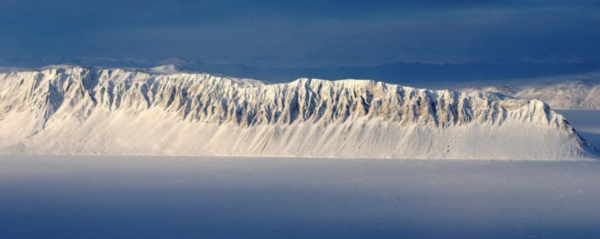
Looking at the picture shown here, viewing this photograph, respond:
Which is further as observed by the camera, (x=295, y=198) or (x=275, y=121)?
(x=275, y=121)

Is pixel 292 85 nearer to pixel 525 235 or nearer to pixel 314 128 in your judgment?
pixel 314 128

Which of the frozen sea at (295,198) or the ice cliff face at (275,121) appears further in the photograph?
the ice cliff face at (275,121)

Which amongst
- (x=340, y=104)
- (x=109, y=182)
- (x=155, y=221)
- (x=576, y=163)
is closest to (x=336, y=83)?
(x=340, y=104)

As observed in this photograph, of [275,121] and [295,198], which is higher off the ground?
[275,121]

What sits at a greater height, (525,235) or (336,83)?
(336,83)

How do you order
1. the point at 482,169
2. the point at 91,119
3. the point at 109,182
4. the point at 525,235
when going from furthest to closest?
the point at 91,119 < the point at 482,169 < the point at 109,182 < the point at 525,235
